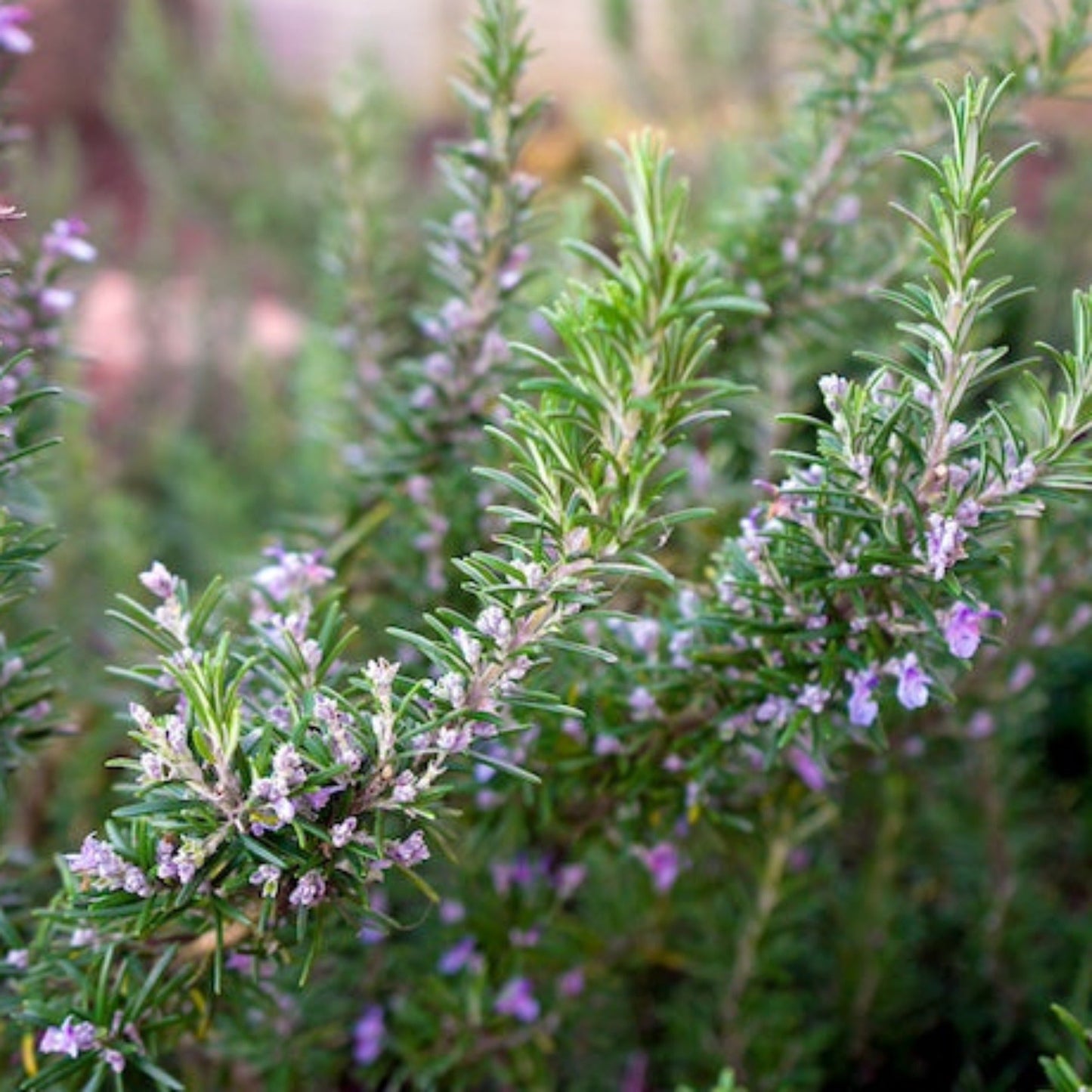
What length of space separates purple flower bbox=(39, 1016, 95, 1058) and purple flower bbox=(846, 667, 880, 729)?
0.34 m

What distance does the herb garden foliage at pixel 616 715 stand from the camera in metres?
0.49

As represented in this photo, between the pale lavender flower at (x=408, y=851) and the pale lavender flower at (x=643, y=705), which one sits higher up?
the pale lavender flower at (x=643, y=705)

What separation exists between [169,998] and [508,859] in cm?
33

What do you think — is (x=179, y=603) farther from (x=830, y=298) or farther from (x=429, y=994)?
(x=830, y=298)

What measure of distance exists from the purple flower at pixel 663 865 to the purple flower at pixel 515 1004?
0.36 feet

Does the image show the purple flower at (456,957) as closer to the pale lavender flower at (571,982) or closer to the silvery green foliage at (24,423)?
the pale lavender flower at (571,982)

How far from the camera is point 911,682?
0.55m

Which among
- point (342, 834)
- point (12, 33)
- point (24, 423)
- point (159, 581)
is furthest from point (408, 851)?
point (12, 33)

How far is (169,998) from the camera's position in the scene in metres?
0.61

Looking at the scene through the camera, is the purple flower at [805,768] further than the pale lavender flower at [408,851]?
Yes

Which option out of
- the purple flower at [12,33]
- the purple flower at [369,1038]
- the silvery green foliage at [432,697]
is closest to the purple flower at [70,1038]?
the silvery green foliage at [432,697]

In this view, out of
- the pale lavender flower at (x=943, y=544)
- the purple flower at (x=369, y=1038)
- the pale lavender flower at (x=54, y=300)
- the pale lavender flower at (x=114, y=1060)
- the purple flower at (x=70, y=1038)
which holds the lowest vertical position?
the pale lavender flower at (x=114, y=1060)

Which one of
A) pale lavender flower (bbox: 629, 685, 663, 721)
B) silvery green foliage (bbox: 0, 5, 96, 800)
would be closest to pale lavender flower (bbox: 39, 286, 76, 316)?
silvery green foliage (bbox: 0, 5, 96, 800)

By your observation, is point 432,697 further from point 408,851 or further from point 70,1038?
point 70,1038
